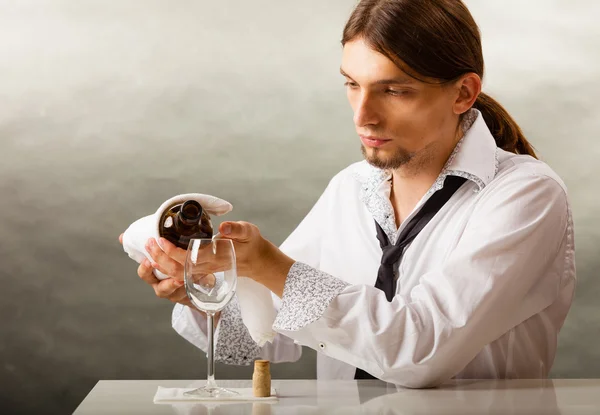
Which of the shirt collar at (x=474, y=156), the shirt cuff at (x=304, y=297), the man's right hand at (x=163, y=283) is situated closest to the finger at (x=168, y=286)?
the man's right hand at (x=163, y=283)

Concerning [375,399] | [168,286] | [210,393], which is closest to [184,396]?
[210,393]

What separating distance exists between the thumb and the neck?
0.54 meters

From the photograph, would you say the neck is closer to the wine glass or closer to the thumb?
the thumb

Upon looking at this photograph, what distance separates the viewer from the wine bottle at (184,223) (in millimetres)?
1594

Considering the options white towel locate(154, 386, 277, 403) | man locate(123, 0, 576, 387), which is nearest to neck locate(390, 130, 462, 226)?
man locate(123, 0, 576, 387)

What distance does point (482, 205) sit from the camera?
1.87 m

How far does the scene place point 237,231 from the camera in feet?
5.32

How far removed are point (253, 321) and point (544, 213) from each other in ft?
2.07

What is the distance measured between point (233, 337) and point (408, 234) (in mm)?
465

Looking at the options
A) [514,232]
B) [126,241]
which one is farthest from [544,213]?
[126,241]

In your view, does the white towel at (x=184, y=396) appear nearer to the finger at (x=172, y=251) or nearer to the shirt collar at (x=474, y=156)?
the finger at (x=172, y=251)

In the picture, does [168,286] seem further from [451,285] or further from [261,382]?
[451,285]

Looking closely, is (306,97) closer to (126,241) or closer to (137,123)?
(137,123)

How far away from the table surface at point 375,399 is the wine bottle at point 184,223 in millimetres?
275
